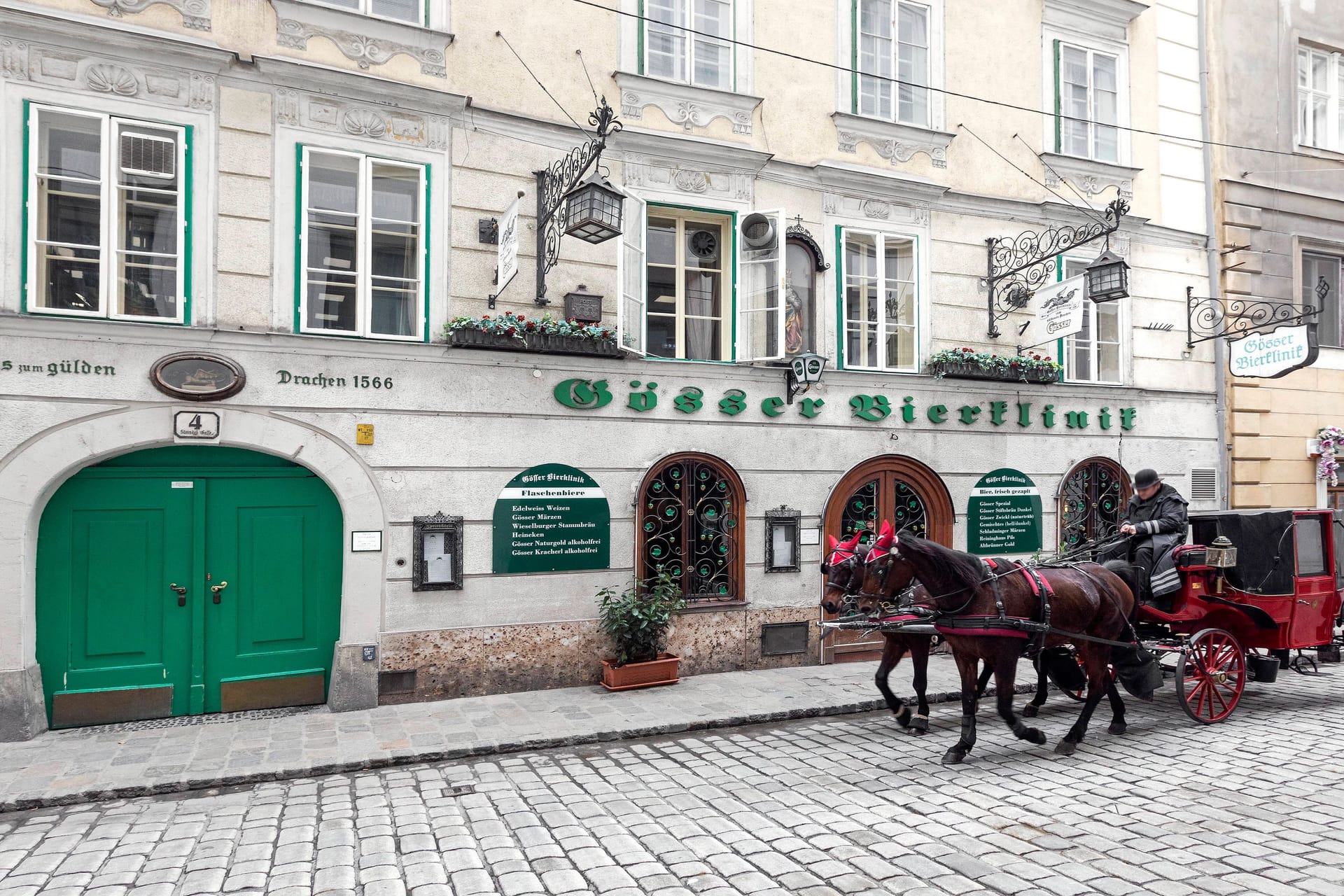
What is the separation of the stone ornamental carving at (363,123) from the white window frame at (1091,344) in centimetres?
923

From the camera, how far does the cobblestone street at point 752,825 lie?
467 centimetres

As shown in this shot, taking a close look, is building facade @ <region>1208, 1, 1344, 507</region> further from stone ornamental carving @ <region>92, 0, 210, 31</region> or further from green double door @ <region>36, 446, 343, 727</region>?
stone ornamental carving @ <region>92, 0, 210, 31</region>

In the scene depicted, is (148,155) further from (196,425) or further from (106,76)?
(196,425)

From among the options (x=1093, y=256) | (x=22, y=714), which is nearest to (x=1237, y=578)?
(x=1093, y=256)

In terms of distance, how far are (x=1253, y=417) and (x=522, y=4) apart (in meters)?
12.3

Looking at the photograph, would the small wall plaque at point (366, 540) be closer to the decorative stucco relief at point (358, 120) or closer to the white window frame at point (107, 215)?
the white window frame at point (107, 215)

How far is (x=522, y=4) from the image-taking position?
369 inches

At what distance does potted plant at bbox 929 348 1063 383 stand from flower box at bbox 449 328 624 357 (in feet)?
14.6

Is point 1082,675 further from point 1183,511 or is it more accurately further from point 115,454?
point 115,454

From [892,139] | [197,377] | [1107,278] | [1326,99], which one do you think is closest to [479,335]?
[197,377]

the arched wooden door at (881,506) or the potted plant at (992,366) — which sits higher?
the potted plant at (992,366)

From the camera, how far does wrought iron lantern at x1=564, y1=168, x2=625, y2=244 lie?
799 cm

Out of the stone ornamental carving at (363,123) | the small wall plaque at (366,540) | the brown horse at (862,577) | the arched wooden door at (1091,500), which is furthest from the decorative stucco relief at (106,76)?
the arched wooden door at (1091,500)

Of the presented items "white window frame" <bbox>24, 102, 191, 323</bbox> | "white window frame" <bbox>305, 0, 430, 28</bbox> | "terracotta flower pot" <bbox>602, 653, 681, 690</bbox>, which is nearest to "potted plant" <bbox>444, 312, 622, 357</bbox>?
"white window frame" <bbox>24, 102, 191, 323</bbox>
